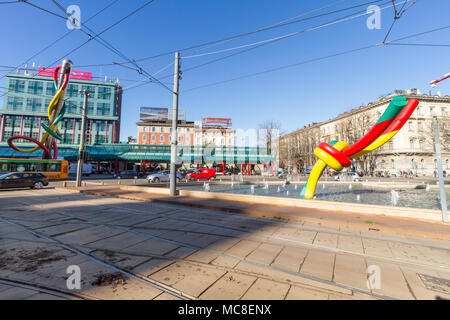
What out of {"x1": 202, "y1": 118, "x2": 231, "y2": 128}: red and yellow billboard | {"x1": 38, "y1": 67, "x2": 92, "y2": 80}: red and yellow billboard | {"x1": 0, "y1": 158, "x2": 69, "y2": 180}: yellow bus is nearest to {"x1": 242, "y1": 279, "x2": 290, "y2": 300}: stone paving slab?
{"x1": 0, "y1": 158, "x2": 69, "y2": 180}: yellow bus

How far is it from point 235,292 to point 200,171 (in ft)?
95.1

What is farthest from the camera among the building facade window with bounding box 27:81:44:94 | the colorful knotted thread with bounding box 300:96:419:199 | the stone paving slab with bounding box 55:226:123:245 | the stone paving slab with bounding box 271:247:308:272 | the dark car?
the building facade window with bounding box 27:81:44:94

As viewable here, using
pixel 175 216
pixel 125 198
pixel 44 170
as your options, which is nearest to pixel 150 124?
pixel 44 170

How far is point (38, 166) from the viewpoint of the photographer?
85.9 feet

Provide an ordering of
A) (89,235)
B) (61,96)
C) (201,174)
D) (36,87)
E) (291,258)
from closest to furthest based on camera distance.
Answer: (291,258) < (89,235) < (61,96) < (201,174) < (36,87)

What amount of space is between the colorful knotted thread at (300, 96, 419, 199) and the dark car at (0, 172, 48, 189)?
23.5 meters

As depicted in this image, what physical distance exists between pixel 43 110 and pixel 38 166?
174 ft

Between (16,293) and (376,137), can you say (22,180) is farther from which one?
(376,137)

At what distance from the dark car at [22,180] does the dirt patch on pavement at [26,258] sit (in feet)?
57.1

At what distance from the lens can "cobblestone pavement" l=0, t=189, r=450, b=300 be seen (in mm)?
3064

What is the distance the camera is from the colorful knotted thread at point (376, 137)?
31.1 ft

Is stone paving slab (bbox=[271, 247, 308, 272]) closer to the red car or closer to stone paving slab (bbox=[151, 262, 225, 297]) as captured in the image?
stone paving slab (bbox=[151, 262, 225, 297])

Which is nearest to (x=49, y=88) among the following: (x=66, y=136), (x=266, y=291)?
(x=66, y=136)

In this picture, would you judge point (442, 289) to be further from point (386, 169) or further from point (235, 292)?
point (386, 169)
